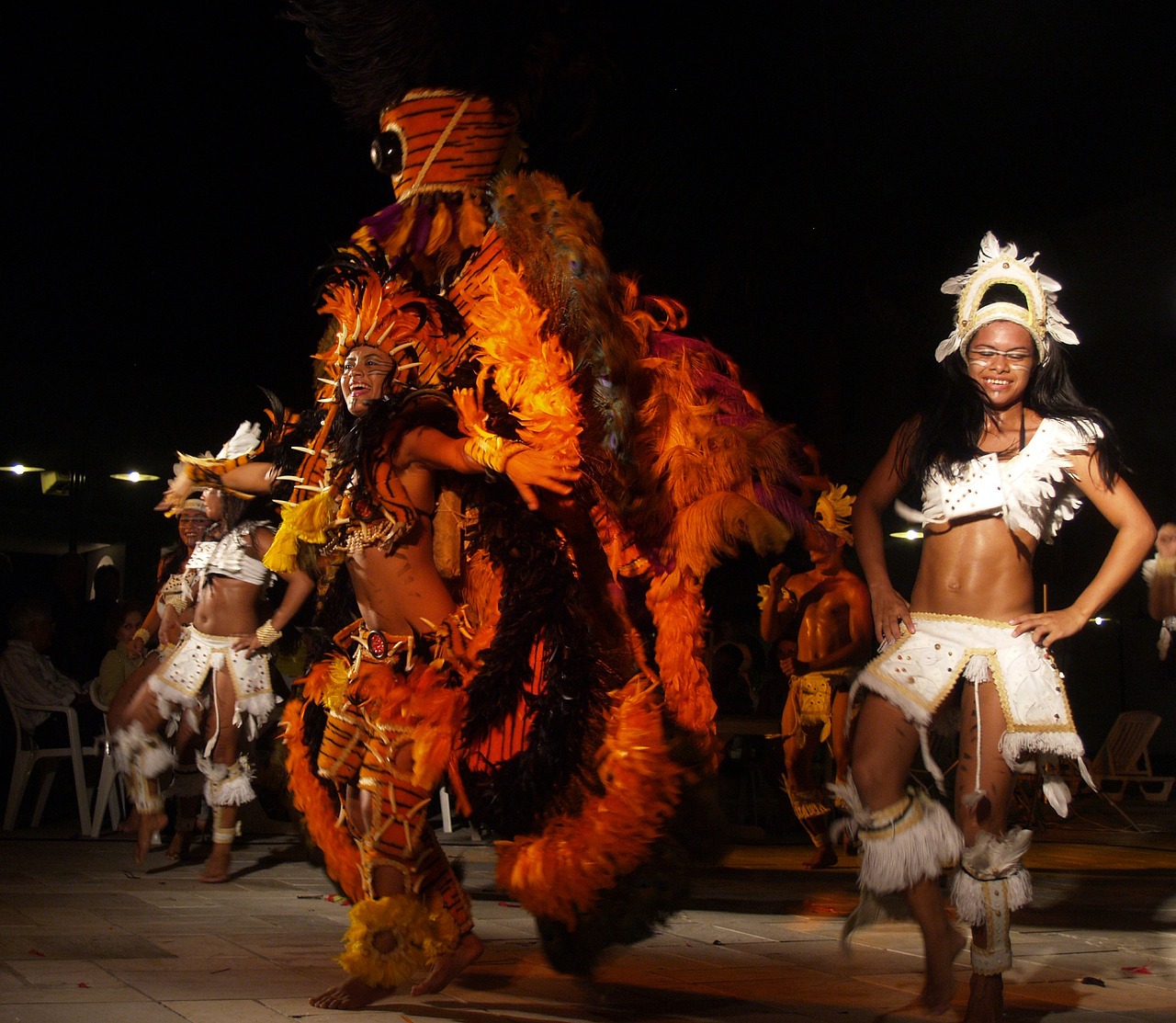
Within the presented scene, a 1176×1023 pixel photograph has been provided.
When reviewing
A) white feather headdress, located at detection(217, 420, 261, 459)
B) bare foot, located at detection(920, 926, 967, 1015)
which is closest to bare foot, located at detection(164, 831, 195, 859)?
white feather headdress, located at detection(217, 420, 261, 459)

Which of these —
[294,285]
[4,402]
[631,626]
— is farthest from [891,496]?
[4,402]

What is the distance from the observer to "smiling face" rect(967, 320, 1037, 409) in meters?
3.60

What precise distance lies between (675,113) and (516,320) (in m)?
4.62

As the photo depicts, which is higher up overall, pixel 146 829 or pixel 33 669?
pixel 33 669

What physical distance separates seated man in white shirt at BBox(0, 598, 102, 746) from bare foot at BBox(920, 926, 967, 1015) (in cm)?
613

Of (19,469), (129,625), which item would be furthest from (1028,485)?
(19,469)

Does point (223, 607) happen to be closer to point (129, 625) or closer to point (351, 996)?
point (129, 625)

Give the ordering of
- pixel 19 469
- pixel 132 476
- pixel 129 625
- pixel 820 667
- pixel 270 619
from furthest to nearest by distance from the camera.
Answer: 1. pixel 132 476
2. pixel 19 469
3. pixel 129 625
4. pixel 820 667
5. pixel 270 619

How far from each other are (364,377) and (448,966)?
1698 millimetres

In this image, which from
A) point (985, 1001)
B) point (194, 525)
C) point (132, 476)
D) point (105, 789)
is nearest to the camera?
point (985, 1001)

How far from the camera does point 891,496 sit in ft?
12.5

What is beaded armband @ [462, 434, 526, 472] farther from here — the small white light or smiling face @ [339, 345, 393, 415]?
the small white light

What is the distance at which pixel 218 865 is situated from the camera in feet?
20.2

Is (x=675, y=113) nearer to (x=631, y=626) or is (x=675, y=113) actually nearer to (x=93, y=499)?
(x=631, y=626)
